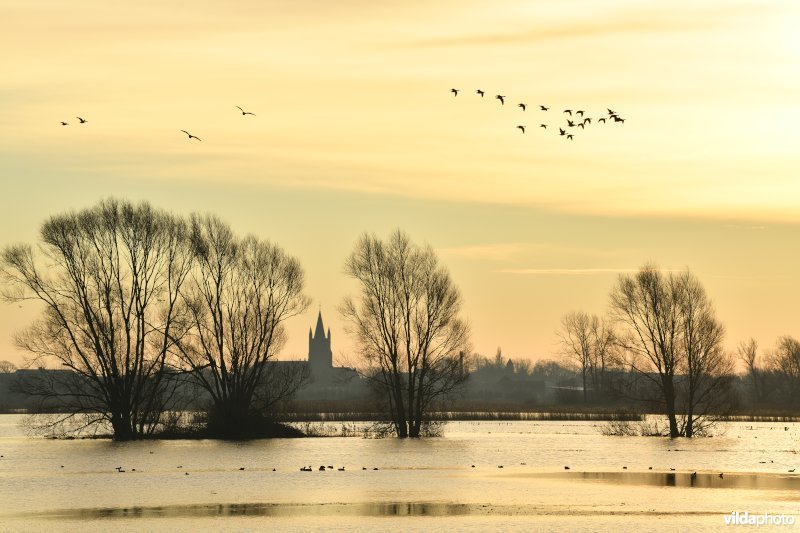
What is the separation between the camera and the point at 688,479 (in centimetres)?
4041

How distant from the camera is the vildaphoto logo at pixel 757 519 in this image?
2813 centimetres

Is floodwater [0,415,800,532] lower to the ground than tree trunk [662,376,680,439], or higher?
lower

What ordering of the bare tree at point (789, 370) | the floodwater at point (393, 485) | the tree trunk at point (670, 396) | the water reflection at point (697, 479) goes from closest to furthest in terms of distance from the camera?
the floodwater at point (393, 485), the water reflection at point (697, 479), the tree trunk at point (670, 396), the bare tree at point (789, 370)

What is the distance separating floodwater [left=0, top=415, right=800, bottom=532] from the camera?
95.5 ft

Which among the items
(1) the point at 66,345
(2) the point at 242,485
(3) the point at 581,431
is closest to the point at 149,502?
(2) the point at 242,485

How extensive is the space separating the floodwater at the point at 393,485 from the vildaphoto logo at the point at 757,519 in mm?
258

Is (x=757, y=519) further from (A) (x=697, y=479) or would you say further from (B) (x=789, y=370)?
(B) (x=789, y=370)

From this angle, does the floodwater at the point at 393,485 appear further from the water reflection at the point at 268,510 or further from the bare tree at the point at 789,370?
the bare tree at the point at 789,370

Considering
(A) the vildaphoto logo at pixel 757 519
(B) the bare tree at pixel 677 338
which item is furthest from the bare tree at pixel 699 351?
(A) the vildaphoto logo at pixel 757 519

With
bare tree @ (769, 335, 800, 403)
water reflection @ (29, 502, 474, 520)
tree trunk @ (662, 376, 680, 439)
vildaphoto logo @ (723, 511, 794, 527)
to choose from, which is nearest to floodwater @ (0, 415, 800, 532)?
water reflection @ (29, 502, 474, 520)

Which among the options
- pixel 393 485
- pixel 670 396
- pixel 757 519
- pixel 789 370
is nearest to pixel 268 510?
pixel 393 485

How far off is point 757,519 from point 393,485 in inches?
528

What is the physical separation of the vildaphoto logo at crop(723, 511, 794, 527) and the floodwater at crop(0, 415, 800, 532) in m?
0.26

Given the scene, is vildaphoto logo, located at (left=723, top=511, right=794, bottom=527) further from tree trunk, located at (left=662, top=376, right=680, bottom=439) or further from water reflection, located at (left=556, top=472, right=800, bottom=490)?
tree trunk, located at (left=662, top=376, right=680, bottom=439)
